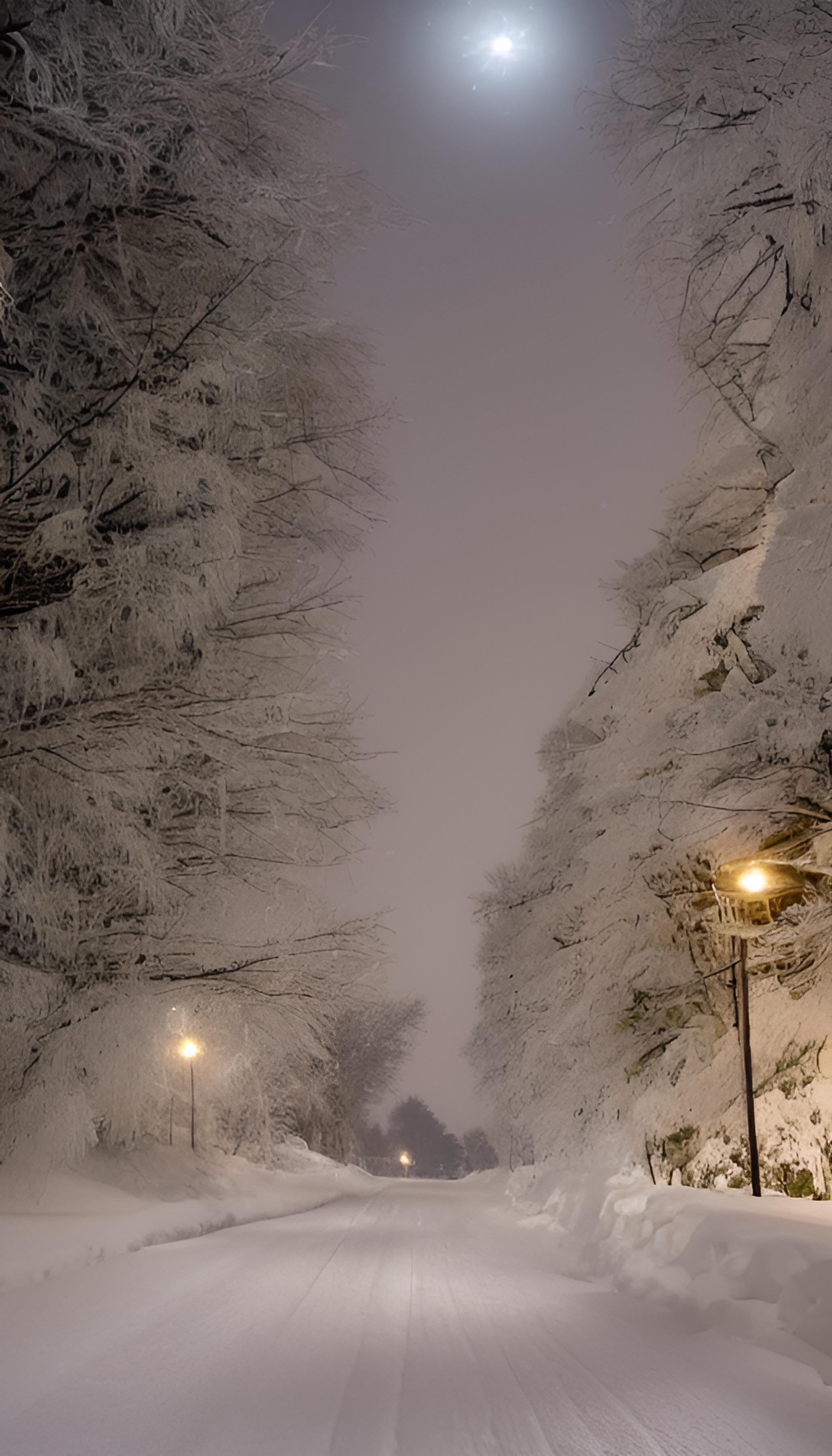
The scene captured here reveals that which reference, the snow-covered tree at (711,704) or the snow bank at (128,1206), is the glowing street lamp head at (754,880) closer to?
the snow-covered tree at (711,704)

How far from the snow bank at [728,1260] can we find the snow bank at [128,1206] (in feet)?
14.0

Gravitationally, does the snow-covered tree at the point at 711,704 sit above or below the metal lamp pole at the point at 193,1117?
above

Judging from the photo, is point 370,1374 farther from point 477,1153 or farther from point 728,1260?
point 477,1153

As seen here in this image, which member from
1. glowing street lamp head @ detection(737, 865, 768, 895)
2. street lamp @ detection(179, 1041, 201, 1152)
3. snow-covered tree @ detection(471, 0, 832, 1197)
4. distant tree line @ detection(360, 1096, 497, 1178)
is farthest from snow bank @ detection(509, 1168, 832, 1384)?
distant tree line @ detection(360, 1096, 497, 1178)

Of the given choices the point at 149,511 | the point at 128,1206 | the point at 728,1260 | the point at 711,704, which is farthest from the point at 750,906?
the point at 128,1206

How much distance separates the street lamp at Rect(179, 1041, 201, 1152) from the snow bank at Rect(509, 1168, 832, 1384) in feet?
18.3

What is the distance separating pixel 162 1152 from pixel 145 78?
13.6 metres

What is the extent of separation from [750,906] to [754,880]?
1.99 m

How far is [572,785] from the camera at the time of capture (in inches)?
583

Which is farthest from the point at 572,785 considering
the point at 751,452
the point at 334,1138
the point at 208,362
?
the point at 334,1138

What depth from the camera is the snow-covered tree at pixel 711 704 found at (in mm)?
5680

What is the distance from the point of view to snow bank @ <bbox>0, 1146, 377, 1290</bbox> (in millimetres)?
6733

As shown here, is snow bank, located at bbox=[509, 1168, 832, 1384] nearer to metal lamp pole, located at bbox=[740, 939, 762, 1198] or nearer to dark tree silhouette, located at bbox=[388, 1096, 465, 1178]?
metal lamp pole, located at bbox=[740, 939, 762, 1198]

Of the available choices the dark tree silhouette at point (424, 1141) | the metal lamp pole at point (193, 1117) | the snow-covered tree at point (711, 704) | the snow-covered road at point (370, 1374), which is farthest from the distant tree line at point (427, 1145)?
the snow-covered road at point (370, 1374)
